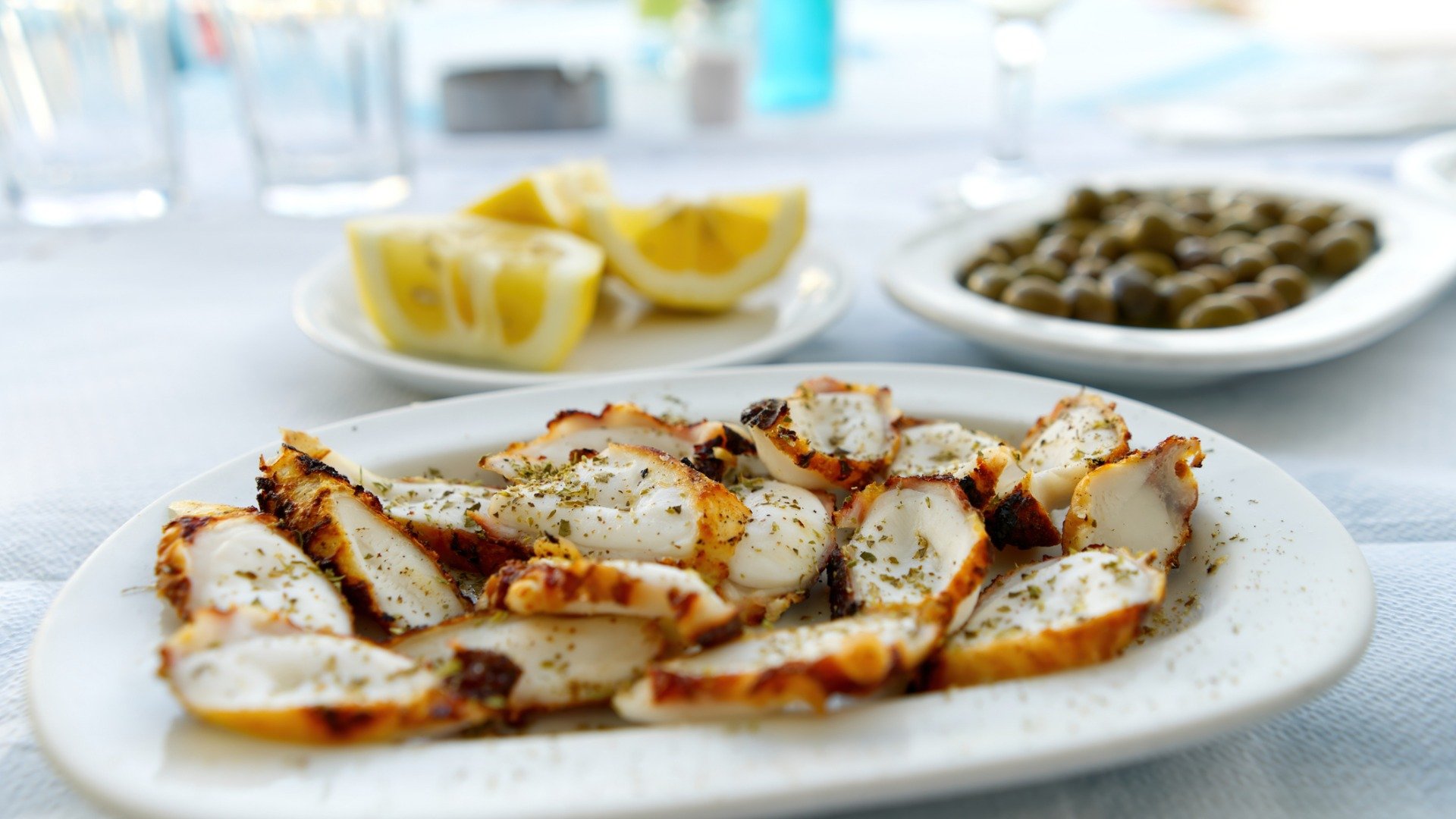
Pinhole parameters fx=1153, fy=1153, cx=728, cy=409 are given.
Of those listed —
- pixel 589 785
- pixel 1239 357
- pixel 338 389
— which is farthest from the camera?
pixel 338 389

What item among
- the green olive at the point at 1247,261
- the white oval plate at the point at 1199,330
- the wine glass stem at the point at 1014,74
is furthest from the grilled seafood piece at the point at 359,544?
the wine glass stem at the point at 1014,74

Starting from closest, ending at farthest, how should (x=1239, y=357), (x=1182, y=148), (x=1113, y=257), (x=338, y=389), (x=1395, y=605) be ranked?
(x=1395, y=605) < (x=1239, y=357) < (x=338, y=389) < (x=1113, y=257) < (x=1182, y=148)

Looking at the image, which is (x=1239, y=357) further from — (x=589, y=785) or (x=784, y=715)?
(x=589, y=785)

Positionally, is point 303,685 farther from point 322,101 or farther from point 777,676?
point 322,101

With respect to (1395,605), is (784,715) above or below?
above

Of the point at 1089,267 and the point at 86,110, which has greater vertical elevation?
the point at 86,110

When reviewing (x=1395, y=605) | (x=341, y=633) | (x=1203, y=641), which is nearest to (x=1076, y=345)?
(x=1395, y=605)

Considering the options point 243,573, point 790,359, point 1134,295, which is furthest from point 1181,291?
point 243,573

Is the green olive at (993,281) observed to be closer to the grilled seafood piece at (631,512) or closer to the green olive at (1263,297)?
the green olive at (1263,297)
